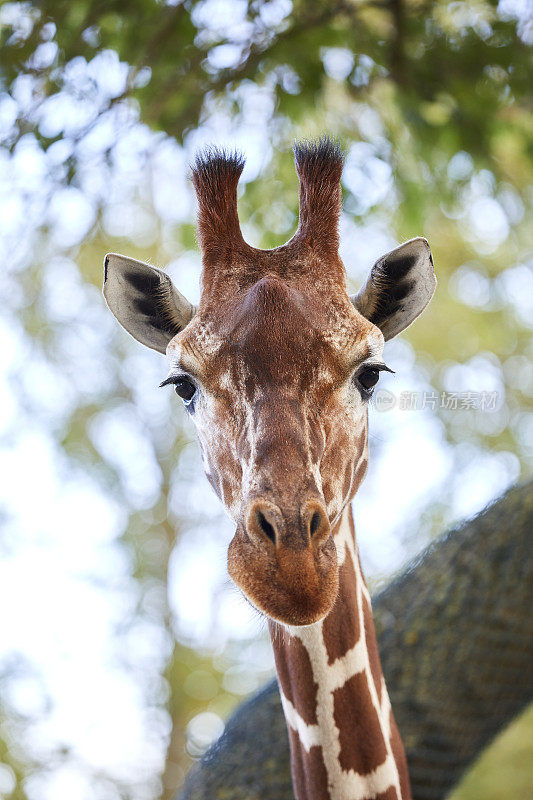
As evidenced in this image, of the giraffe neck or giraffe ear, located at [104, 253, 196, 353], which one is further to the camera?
giraffe ear, located at [104, 253, 196, 353]

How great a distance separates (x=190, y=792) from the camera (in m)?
3.91

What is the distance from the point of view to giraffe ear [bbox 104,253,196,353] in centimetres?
286

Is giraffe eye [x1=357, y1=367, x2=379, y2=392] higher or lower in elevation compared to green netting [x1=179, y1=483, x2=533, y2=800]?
higher

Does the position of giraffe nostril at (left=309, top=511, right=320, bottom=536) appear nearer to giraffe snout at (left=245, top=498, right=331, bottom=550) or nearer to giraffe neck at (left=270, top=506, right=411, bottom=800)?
giraffe snout at (left=245, top=498, right=331, bottom=550)

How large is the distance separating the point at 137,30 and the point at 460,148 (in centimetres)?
211

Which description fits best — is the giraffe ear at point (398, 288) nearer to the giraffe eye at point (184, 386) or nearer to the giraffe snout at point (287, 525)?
the giraffe eye at point (184, 386)

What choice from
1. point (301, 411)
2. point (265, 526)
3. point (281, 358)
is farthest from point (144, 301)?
point (265, 526)

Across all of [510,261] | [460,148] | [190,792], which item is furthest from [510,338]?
[190,792]

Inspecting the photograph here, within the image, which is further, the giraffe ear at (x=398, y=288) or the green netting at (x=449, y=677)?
the green netting at (x=449, y=677)

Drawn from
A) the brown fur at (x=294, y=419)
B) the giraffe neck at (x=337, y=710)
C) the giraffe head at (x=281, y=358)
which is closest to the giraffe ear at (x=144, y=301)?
the giraffe head at (x=281, y=358)

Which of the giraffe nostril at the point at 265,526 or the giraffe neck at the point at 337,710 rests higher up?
the giraffe nostril at the point at 265,526

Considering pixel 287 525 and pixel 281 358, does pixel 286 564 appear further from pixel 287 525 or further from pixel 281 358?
pixel 281 358

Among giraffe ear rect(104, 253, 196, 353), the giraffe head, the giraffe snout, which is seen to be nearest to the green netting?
the giraffe head

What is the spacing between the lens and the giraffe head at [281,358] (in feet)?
6.61
